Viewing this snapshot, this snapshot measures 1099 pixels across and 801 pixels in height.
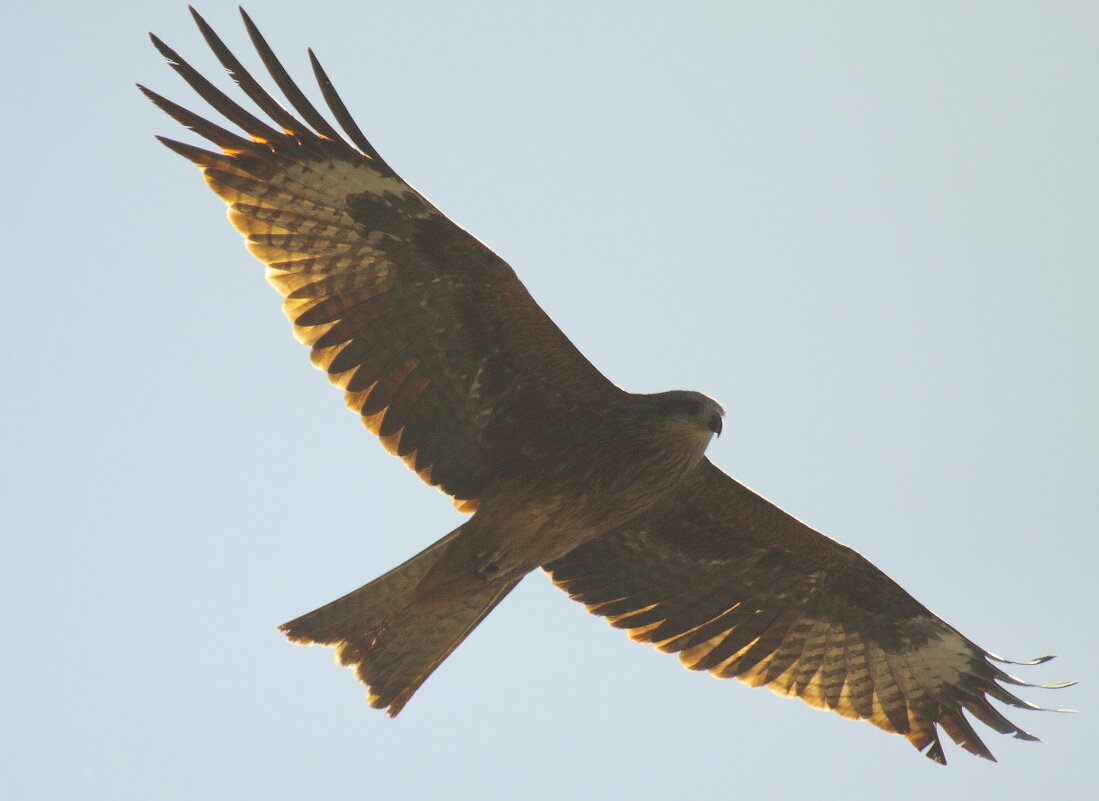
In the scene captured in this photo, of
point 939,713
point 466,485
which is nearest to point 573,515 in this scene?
point 466,485

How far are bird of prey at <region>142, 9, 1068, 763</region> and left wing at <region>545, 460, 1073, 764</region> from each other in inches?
0.5

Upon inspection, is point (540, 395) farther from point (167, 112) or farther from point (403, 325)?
point (167, 112)

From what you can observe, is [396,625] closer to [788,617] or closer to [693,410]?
[693,410]

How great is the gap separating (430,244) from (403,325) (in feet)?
1.55

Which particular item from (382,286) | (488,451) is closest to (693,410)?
(488,451)

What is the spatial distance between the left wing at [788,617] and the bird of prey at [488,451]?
14 millimetres

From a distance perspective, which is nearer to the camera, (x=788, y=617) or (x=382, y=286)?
(x=382, y=286)

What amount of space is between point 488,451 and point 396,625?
3.55 ft

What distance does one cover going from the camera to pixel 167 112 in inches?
256

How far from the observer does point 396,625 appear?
24.6ft

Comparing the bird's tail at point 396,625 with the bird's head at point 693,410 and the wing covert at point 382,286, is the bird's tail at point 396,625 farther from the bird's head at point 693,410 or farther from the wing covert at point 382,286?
the bird's head at point 693,410

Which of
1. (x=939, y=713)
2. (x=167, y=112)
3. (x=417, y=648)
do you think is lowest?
(x=417, y=648)

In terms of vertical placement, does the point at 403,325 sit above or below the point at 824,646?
below

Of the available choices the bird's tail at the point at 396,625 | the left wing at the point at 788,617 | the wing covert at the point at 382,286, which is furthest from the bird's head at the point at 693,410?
the bird's tail at the point at 396,625
